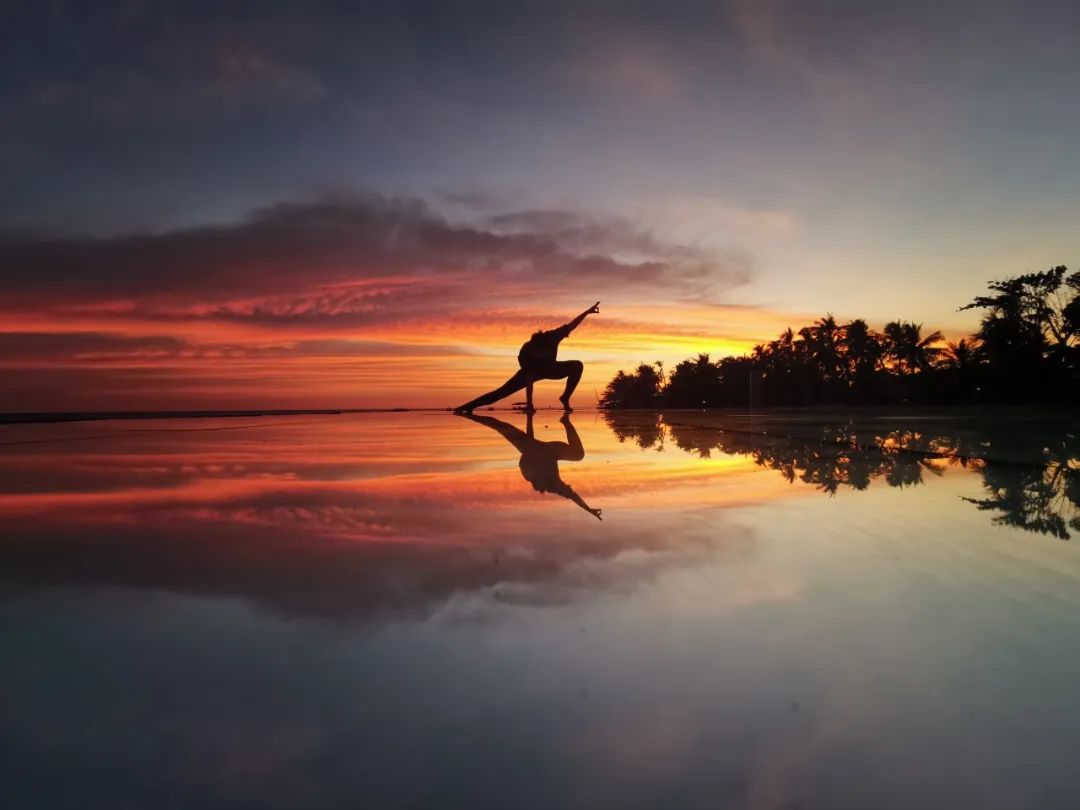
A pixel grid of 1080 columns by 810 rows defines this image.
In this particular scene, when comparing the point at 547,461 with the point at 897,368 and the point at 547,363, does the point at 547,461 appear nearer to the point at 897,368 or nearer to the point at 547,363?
the point at 547,363

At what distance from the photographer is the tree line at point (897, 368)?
25875 millimetres

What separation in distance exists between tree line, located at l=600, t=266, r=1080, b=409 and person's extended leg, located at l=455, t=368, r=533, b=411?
581 inches

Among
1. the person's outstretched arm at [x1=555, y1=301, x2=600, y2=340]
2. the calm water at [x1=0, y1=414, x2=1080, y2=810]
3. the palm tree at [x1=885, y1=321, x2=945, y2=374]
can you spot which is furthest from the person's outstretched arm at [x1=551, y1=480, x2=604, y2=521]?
the palm tree at [x1=885, y1=321, x2=945, y2=374]

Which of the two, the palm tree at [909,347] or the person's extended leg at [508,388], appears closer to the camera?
the person's extended leg at [508,388]

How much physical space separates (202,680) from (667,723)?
4.14 feet

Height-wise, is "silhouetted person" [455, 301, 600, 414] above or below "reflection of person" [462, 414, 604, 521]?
above

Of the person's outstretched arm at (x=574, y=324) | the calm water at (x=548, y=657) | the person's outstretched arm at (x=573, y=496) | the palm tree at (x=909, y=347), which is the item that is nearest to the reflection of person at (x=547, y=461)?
the person's outstretched arm at (x=573, y=496)

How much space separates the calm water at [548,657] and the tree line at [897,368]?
25.4 meters

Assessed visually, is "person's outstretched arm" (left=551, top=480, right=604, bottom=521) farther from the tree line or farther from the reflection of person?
the tree line

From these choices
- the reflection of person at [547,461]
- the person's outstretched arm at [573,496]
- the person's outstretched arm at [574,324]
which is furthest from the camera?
the person's outstretched arm at [574,324]

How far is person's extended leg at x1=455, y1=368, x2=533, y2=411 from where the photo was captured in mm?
27406

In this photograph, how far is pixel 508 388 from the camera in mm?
28875

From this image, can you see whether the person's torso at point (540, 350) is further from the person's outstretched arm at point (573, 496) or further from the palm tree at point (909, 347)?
the palm tree at point (909, 347)

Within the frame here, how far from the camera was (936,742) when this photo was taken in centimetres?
158
